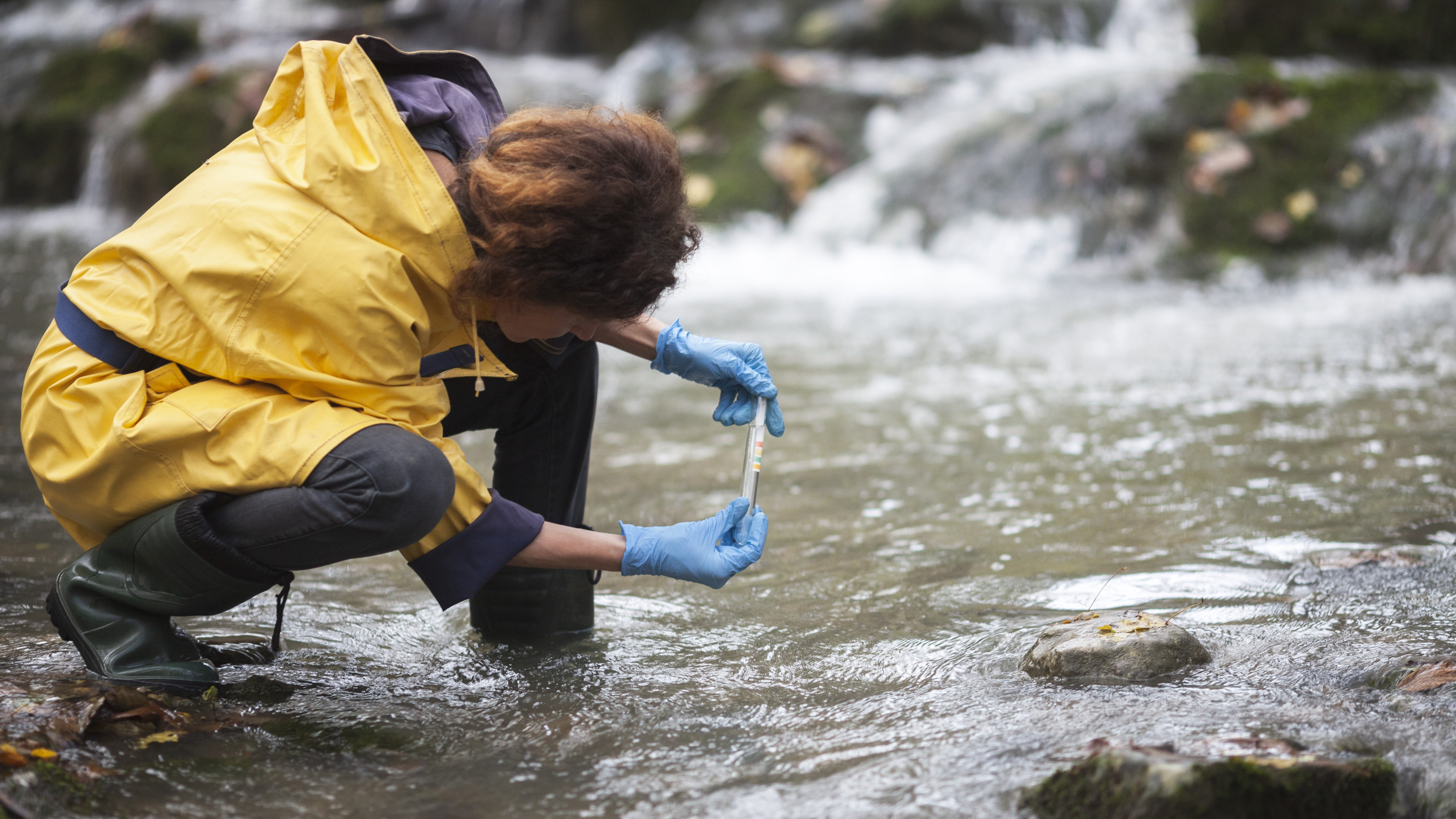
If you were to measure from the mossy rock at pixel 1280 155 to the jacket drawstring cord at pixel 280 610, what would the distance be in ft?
16.9

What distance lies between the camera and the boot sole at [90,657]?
1.88m

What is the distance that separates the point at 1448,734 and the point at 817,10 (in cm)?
925

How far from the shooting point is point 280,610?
81.9 inches

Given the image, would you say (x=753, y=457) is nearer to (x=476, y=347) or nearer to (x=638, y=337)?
(x=638, y=337)

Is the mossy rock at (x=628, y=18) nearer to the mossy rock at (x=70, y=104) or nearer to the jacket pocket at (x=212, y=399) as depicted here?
the mossy rock at (x=70, y=104)

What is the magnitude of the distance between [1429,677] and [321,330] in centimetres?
172

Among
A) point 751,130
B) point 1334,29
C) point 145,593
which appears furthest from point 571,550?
point 1334,29

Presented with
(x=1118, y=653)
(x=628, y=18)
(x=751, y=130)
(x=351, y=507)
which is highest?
(x=628, y=18)

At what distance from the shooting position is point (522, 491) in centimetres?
230

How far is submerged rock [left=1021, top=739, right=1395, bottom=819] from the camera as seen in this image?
1453 mm

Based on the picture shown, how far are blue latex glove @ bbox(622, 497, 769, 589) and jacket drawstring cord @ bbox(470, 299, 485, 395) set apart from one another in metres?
0.33

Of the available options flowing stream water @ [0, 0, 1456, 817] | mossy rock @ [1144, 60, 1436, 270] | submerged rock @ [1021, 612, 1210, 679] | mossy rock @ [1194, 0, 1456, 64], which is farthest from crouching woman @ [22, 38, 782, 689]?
mossy rock @ [1194, 0, 1456, 64]

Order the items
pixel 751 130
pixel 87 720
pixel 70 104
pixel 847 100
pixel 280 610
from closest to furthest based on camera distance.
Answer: pixel 87 720
pixel 280 610
pixel 751 130
pixel 847 100
pixel 70 104

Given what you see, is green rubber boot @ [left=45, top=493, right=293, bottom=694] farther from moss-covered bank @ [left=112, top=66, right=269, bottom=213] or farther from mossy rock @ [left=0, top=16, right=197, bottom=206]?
mossy rock @ [left=0, top=16, right=197, bottom=206]
